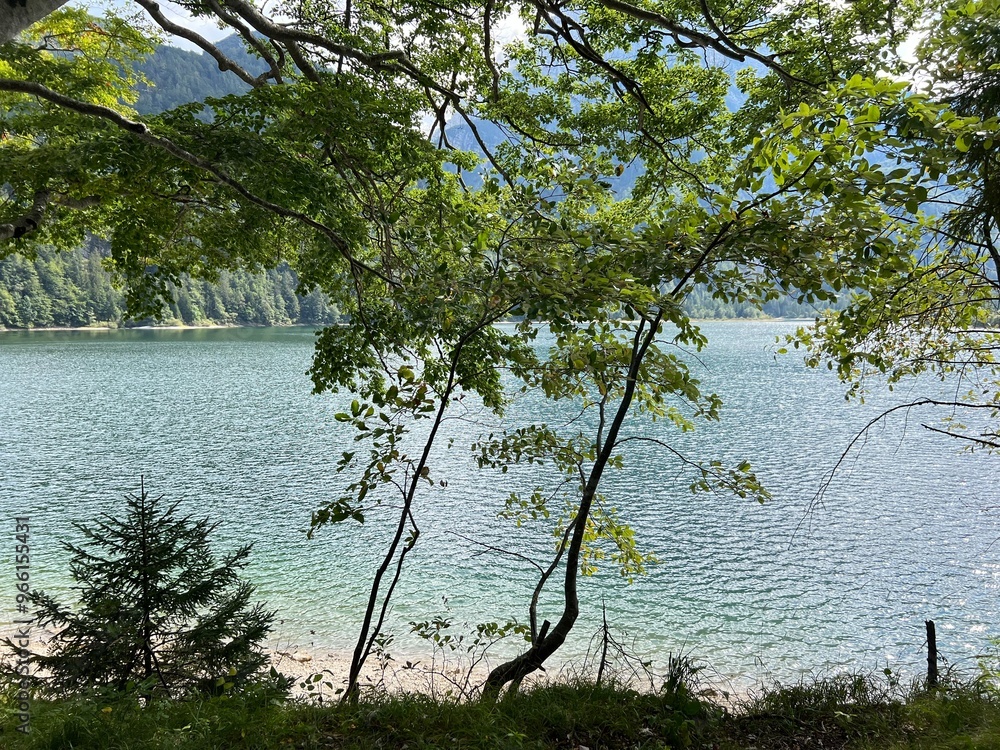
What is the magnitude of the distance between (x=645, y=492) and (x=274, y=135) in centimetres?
1535

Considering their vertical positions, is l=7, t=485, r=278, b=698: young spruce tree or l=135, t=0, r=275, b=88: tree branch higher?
l=135, t=0, r=275, b=88: tree branch

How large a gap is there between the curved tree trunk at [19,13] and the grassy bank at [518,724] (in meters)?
3.59

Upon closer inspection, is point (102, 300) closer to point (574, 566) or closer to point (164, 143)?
point (164, 143)

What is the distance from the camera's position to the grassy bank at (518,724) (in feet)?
11.4

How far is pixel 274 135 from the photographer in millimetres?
5402

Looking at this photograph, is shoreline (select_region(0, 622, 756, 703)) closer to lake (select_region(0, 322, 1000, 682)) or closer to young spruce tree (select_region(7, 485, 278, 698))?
lake (select_region(0, 322, 1000, 682))

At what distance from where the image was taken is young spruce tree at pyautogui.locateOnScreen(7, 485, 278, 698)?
480 centimetres

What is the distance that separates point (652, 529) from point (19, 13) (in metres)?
15.0

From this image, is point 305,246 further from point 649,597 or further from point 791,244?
point 649,597

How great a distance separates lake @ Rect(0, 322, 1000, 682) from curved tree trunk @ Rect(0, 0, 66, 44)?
18.7 feet

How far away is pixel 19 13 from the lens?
2.48 meters

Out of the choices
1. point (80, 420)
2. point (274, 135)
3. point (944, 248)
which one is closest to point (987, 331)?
point (944, 248)

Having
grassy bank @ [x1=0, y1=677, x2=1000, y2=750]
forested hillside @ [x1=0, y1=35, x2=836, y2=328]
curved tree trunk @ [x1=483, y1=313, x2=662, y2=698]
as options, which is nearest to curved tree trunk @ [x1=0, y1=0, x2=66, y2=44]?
curved tree trunk @ [x1=483, y1=313, x2=662, y2=698]

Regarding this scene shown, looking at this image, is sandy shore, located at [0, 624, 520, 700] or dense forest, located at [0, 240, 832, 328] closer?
sandy shore, located at [0, 624, 520, 700]
